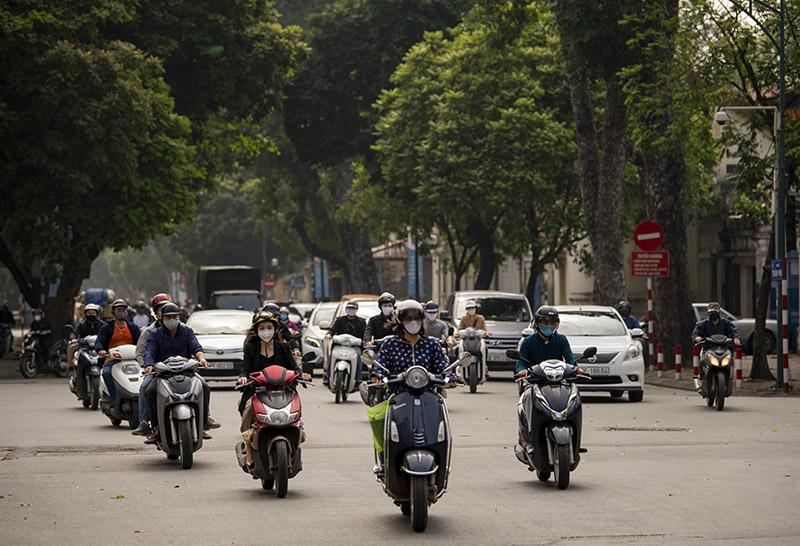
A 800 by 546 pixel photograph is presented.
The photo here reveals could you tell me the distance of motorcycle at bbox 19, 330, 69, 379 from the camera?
30344 mm

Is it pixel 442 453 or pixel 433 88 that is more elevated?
pixel 433 88

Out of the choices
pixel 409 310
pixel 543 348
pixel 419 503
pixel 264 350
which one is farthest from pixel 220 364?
pixel 419 503

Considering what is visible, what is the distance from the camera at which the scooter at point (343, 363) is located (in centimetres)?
2172

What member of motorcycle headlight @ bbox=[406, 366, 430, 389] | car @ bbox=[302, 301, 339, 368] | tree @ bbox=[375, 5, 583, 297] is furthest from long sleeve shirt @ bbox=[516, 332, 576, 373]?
tree @ bbox=[375, 5, 583, 297]

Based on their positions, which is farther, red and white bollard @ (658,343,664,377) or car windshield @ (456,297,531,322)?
car windshield @ (456,297,531,322)

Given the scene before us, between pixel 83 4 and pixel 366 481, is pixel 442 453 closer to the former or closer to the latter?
pixel 366 481

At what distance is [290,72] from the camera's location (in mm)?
40375

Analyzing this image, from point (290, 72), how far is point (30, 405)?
20.6m

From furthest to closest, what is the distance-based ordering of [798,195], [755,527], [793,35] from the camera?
[798,195], [793,35], [755,527]

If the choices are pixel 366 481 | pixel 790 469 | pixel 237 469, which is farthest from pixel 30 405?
pixel 790 469

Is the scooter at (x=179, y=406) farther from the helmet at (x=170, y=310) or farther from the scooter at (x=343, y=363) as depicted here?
the scooter at (x=343, y=363)

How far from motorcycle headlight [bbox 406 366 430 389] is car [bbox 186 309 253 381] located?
14.9 metres

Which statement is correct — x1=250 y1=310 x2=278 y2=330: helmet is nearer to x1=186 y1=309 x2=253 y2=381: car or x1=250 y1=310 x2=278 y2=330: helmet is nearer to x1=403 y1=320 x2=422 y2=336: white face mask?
x1=403 y1=320 x2=422 y2=336: white face mask

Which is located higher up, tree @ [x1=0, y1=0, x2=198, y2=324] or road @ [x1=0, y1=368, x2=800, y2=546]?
tree @ [x1=0, y1=0, x2=198, y2=324]
